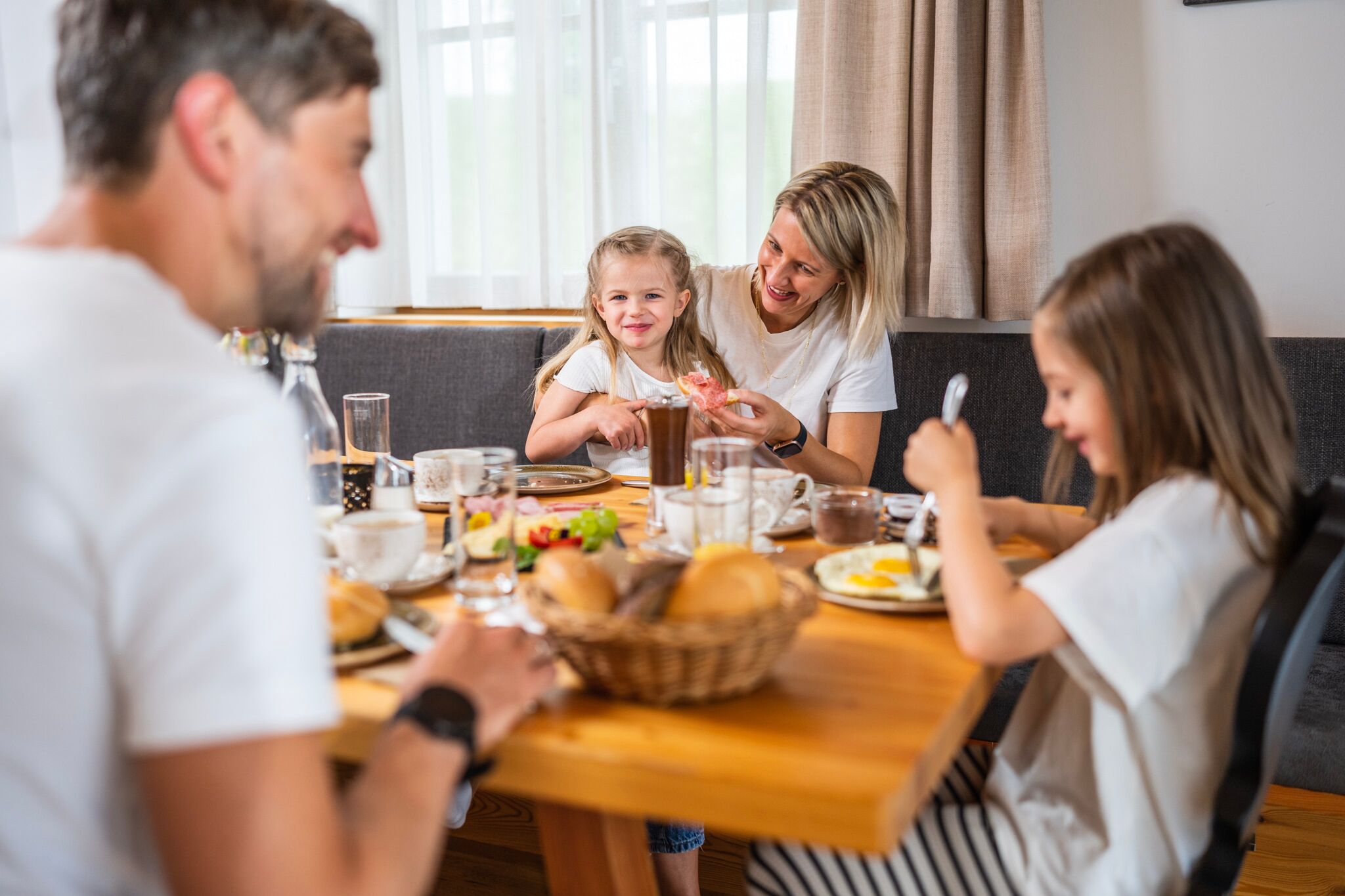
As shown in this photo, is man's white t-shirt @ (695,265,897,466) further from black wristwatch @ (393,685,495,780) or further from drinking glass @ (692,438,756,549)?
black wristwatch @ (393,685,495,780)

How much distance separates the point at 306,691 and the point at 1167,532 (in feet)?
2.70

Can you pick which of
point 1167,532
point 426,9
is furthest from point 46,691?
point 426,9

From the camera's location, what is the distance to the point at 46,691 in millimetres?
643

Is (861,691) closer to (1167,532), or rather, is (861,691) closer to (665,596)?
(665,596)

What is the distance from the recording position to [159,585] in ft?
2.00

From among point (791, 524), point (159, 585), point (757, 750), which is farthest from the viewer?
point (791, 524)

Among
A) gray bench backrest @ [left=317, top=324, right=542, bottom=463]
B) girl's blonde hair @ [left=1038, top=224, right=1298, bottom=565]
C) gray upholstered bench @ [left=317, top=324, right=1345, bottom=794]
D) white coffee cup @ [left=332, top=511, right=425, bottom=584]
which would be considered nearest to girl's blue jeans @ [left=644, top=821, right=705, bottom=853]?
gray upholstered bench @ [left=317, top=324, right=1345, bottom=794]

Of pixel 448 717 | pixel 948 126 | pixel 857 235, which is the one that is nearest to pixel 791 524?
pixel 448 717

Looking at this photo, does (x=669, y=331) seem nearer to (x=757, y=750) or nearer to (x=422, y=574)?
(x=422, y=574)

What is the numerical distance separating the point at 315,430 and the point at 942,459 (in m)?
0.93

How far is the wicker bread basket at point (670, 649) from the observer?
86 centimetres

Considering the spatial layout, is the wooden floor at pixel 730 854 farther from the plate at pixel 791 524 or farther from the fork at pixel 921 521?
the fork at pixel 921 521

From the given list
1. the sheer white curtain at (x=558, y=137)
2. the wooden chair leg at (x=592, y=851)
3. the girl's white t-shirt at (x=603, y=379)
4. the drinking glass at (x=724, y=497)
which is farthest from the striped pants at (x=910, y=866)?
the sheer white curtain at (x=558, y=137)

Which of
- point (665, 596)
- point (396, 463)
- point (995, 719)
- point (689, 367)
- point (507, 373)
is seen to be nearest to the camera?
point (665, 596)
